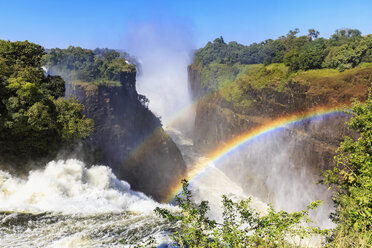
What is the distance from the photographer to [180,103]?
4237 inches

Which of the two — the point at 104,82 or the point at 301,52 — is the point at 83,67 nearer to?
the point at 104,82

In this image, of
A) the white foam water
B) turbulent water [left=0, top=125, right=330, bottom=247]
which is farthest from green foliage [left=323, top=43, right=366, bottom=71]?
the white foam water

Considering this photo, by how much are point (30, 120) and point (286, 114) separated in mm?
36359

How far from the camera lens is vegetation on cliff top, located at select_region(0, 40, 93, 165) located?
69.1 ft

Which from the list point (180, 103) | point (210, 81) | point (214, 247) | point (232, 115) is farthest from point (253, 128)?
point (180, 103)

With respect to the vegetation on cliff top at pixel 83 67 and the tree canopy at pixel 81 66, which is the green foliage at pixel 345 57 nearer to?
the vegetation on cliff top at pixel 83 67

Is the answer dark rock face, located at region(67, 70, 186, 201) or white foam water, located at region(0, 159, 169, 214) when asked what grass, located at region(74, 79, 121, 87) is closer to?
dark rock face, located at region(67, 70, 186, 201)

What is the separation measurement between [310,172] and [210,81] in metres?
39.9

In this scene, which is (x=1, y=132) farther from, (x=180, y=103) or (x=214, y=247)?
(x=180, y=103)

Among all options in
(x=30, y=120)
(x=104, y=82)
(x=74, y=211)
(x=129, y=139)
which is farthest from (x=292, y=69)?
(x=74, y=211)

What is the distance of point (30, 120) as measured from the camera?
20.9m

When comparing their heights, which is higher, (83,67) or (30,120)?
(83,67)

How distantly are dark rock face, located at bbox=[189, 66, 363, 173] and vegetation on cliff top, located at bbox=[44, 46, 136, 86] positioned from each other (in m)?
23.8

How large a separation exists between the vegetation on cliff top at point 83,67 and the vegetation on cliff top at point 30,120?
2201 centimetres
